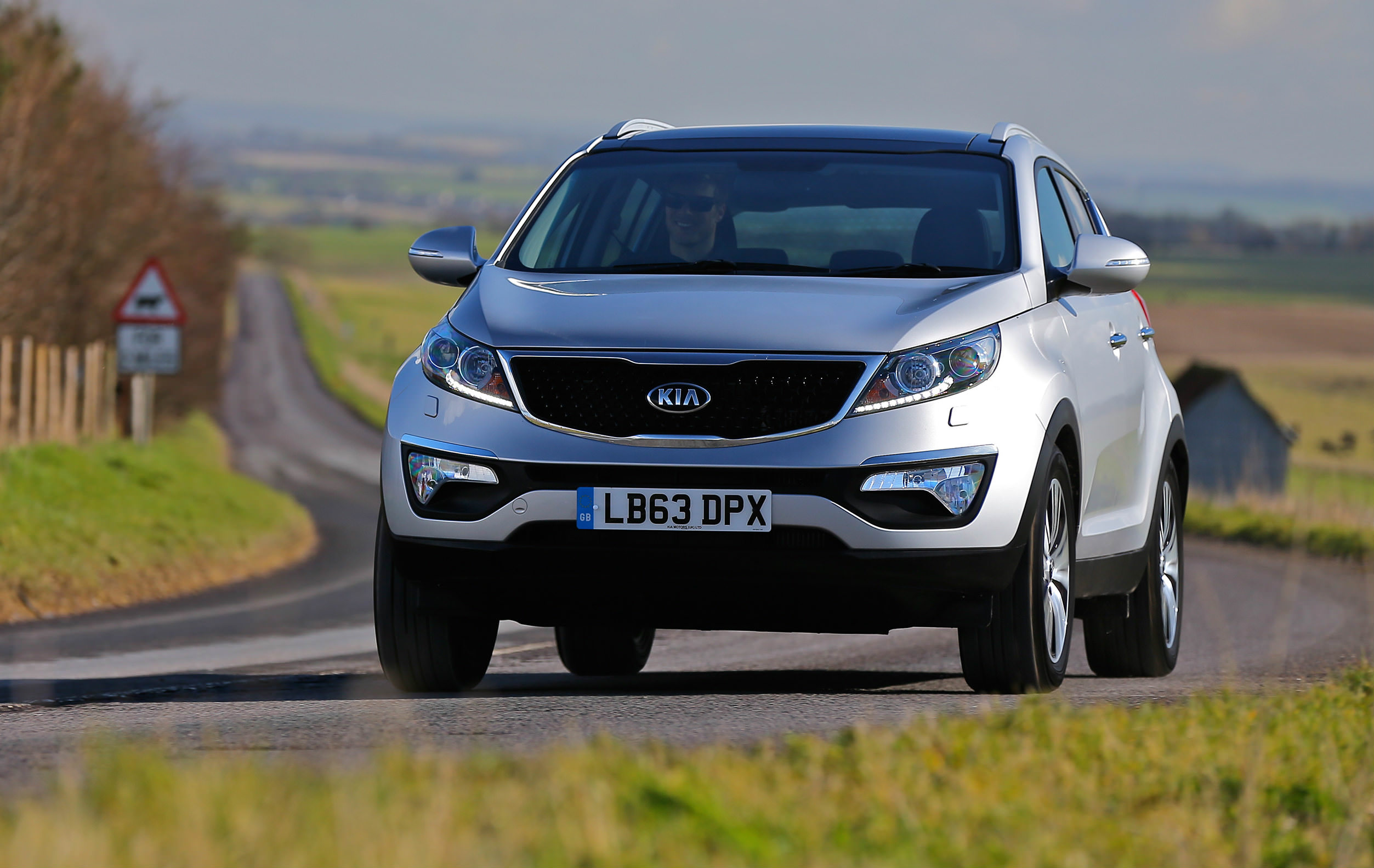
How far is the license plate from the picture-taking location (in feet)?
21.0

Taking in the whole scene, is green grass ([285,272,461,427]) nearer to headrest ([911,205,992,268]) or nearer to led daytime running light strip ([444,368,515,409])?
headrest ([911,205,992,268])

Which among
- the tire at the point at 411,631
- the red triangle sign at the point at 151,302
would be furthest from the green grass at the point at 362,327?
the tire at the point at 411,631

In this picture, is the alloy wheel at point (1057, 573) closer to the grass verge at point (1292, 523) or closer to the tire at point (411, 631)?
the tire at point (411, 631)

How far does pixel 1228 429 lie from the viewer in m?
76.6

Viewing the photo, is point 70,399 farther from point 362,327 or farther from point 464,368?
point 362,327

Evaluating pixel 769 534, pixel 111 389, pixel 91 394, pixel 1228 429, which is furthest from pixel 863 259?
pixel 1228 429

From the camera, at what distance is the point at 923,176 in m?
7.80

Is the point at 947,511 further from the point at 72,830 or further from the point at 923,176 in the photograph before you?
the point at 72,830

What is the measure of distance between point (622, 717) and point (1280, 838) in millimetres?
2480

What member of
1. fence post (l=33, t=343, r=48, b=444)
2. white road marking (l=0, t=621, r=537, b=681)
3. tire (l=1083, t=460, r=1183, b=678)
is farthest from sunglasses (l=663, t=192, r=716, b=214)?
fence post (l=33, t=343, r=48, b=444)

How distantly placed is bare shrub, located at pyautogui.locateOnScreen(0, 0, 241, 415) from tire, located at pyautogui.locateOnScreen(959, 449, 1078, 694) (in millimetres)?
20770

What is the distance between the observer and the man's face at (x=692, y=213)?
773 centimetres

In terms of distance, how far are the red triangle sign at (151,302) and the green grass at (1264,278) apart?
91398mm

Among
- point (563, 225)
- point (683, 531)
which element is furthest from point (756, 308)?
point (563, 225)
